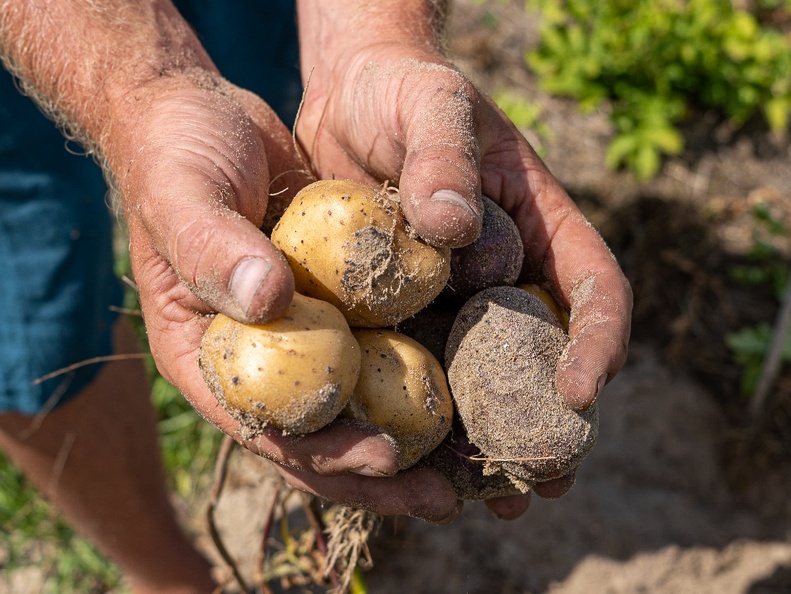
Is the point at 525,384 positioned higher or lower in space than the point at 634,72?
higher

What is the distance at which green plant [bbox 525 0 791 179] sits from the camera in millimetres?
4715

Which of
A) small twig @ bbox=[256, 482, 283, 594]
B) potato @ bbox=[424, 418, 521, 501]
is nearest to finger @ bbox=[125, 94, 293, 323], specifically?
potato @ bbox=[424, 418, 521, 501]

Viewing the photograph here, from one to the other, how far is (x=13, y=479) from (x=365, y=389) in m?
2.61

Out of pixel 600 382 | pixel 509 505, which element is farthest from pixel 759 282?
pixel 600 382

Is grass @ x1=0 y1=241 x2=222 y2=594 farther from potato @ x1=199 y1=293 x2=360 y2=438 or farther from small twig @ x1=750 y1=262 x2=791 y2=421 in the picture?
small twig @ x1=750 y1=262 x2=791 y2=421

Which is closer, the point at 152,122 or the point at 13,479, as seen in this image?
the point at 152,122

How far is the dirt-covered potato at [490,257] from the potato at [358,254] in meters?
0.18

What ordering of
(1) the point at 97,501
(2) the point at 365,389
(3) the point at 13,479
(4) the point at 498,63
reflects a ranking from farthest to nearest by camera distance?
1. (4) the point at 498,63
2. (3) the point at 13,479
3. (1) the point at 97,501
4. (2) the point at 365,389

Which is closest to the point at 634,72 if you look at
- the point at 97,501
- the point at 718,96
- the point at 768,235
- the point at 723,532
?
the point at 718,96

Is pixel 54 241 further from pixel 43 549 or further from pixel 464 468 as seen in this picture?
pixel 43 549

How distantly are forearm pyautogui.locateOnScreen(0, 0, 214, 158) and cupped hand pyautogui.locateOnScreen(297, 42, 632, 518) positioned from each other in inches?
19.8

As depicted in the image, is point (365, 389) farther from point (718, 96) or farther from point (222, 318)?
point (718, 96)

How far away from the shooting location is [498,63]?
5273mm

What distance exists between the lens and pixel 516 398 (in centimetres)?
182
